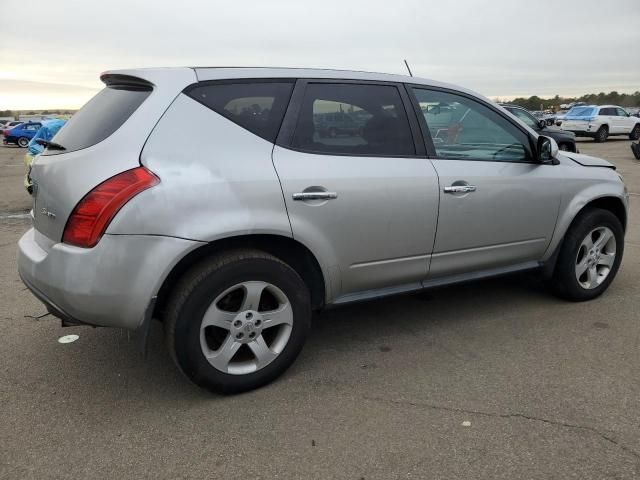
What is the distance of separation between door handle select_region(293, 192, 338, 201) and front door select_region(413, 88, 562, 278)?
79cm

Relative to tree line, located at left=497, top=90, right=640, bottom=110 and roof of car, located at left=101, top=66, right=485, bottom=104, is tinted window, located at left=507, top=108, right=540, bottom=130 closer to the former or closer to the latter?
roof of car, located at left=101, top=66, right=485, bottom=104

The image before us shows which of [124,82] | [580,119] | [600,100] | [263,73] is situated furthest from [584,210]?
[600,100]

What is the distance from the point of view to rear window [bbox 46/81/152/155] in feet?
8.93

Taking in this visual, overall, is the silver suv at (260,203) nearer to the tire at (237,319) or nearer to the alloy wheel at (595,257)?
the tire at (237,319)

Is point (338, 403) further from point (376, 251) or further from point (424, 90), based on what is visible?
point (424, 90)

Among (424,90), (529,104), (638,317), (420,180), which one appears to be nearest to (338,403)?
(420,180)

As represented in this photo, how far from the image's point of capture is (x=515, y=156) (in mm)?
3789

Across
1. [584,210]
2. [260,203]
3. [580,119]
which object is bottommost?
[580,119]

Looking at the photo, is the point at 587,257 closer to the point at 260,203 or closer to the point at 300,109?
the point at 300,109

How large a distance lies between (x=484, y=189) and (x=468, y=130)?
43 cm

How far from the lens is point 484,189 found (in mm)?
3508

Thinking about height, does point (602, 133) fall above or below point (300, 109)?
below

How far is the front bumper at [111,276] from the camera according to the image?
2.49 m

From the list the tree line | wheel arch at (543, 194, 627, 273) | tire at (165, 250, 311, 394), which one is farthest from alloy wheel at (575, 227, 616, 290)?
the tree line
